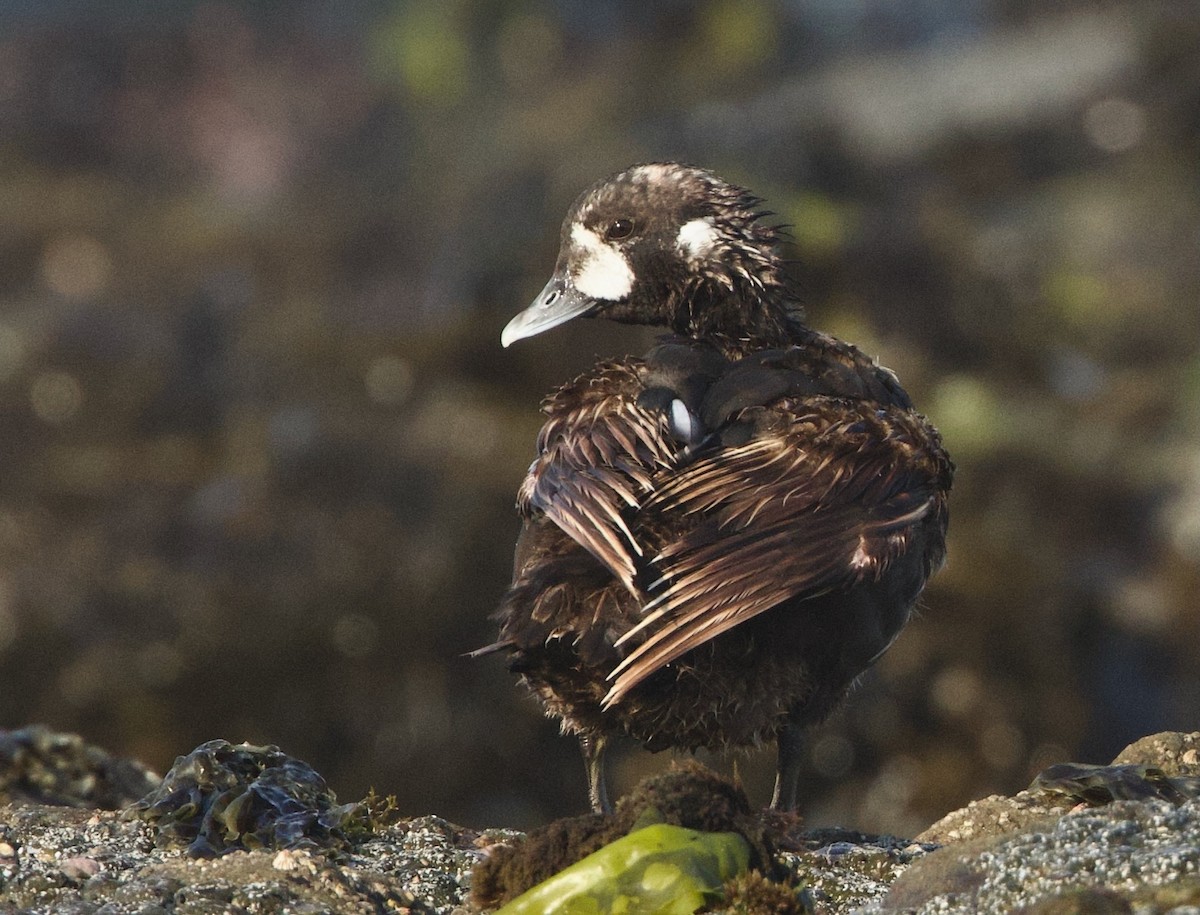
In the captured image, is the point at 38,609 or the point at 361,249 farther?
the point at 361,249

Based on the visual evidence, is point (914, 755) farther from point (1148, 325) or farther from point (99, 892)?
point (99, 892)

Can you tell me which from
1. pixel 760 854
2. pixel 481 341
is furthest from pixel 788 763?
pixel 481 341

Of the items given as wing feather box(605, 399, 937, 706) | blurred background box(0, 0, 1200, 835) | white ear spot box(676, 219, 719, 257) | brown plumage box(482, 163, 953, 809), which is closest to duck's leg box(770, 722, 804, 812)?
brown plumage box(482, 163, 953, 809)

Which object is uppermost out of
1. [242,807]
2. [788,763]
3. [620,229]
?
[620,229]

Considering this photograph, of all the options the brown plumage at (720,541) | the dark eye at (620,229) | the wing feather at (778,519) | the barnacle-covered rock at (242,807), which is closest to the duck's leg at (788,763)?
the brown plumage at (720,541)

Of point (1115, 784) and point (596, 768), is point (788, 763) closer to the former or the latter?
point (596, 768)

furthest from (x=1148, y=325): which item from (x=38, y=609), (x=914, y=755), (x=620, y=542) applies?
(x=620, y=542)

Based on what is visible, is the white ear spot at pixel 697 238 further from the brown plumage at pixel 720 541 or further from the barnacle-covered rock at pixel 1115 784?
the barnacle-covered rock at pixel 1115 784
